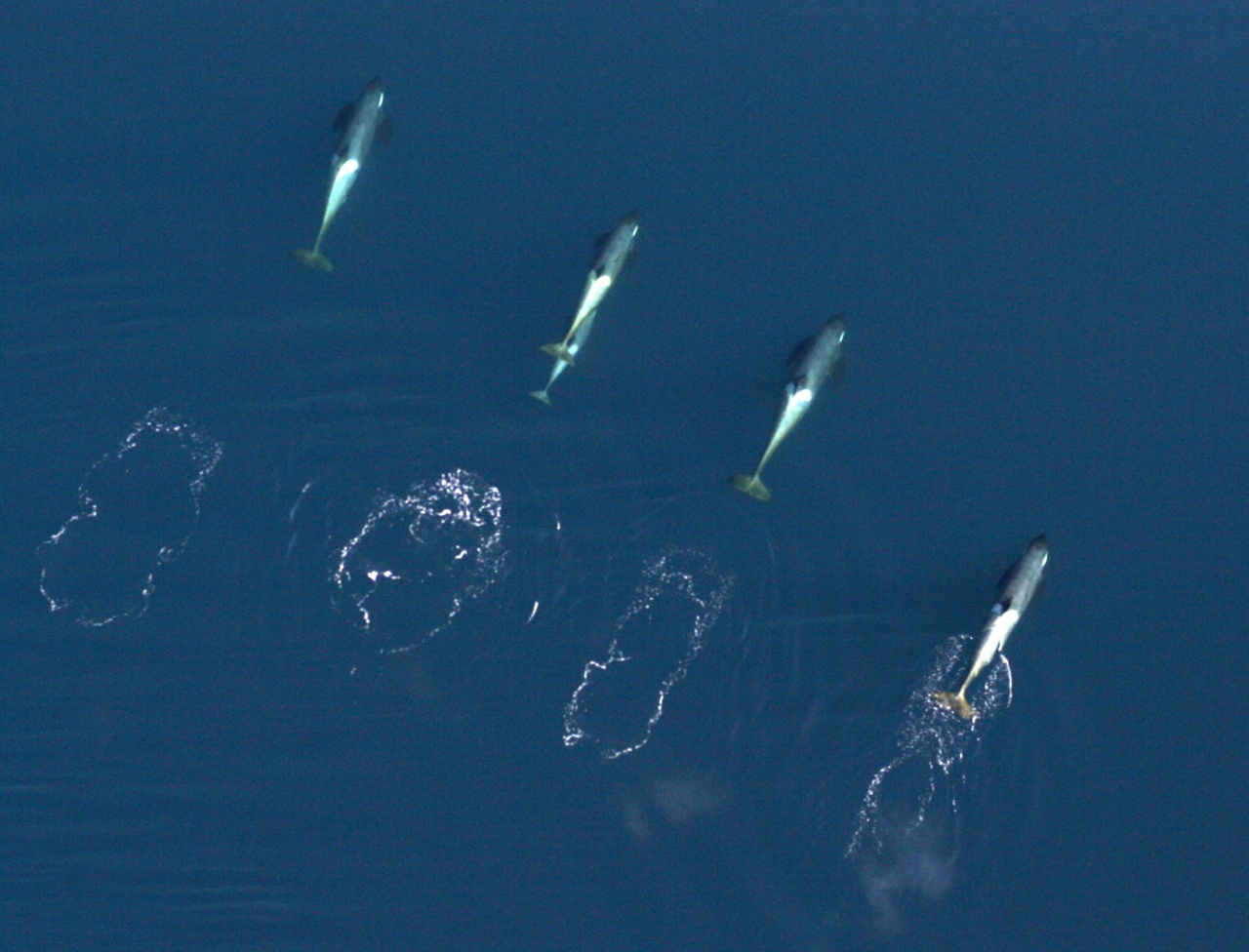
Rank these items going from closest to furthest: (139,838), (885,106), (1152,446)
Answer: (139,838), (1152,446), (885,106)

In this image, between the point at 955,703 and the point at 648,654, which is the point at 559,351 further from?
the point at 955,703

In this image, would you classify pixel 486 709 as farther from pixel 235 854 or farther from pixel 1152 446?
pixel 1152 446

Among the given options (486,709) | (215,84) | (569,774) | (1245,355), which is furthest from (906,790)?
(215,84)

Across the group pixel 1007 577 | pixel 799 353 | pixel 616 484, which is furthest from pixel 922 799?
pixel 799 353

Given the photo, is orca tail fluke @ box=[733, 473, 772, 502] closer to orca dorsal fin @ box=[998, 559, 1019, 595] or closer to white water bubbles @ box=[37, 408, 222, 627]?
orca dorsal fin @ box=[998, 559, 1019, 595]

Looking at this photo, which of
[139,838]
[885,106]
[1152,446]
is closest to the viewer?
[139,838]
